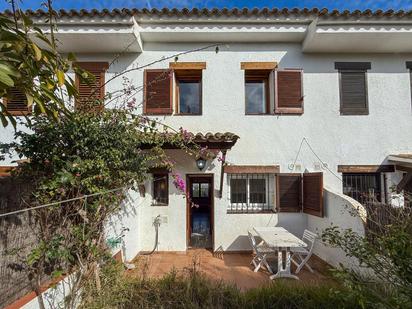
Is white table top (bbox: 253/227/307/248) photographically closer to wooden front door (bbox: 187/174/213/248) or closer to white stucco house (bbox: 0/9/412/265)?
white stucco house (bbox: 0/9/412/265)

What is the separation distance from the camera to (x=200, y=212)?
9.95 m

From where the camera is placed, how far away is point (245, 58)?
884cm

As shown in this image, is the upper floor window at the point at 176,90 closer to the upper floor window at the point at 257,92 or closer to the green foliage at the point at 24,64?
the upper floor window at the point at 257,92

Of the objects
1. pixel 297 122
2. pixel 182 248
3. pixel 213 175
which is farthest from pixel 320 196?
pixel 182 248

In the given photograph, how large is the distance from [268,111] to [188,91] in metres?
2.89

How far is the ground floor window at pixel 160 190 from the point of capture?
28.3 ft

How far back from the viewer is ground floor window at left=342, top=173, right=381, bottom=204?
868 cm

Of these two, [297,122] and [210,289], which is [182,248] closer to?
[210,289]

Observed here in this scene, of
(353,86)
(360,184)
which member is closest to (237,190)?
(360,184)

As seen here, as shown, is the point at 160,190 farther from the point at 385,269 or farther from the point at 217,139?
the point at 385,269

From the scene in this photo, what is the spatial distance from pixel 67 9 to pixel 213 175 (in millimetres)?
6761

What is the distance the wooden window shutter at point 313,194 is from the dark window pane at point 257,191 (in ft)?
4.29

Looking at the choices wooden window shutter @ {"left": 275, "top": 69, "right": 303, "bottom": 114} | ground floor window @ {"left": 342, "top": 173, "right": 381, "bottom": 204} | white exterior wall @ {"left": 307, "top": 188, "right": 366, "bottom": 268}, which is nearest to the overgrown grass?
white exterior wall @ {"left": 307, "top": 188, "right": 366, "bottom": 268}

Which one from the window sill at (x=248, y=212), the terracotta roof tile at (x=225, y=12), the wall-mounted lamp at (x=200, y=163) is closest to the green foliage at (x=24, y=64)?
the wall-mounted lamp at (x=200, y=163)
